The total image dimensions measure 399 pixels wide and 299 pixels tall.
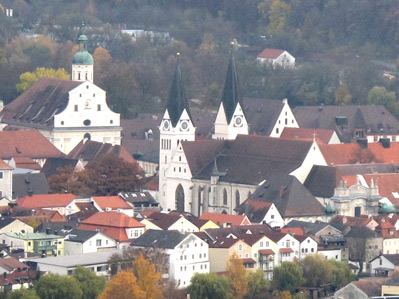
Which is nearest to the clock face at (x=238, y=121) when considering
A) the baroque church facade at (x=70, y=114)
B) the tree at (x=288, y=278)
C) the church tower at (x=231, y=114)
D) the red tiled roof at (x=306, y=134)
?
the church tower at (x=231, y=114)

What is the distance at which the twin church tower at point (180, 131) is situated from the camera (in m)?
117

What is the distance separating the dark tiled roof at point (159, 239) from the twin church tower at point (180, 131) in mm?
16638

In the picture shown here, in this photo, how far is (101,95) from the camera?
131125 millimetres

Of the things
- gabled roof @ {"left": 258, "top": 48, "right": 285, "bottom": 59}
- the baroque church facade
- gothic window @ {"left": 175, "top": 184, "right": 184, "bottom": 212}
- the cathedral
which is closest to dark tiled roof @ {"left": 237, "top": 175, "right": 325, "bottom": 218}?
the cathedral

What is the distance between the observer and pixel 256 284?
94812 mm

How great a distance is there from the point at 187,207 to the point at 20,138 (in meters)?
12.2

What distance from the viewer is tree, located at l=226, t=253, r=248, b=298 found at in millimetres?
93750

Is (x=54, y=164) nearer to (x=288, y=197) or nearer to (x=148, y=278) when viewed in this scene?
(x=288, y=197)

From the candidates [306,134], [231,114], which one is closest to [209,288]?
[231,114]

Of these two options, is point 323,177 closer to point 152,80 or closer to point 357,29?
point 152,80

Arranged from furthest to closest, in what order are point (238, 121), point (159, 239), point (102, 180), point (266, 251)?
point (238, 121) < point (102, 180) < point (266, 251) < point (159, 239)

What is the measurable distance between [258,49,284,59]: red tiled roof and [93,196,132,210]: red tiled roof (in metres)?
56.4

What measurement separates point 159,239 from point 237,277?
4.81 meters

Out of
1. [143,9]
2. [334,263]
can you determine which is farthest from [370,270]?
[143,9]
